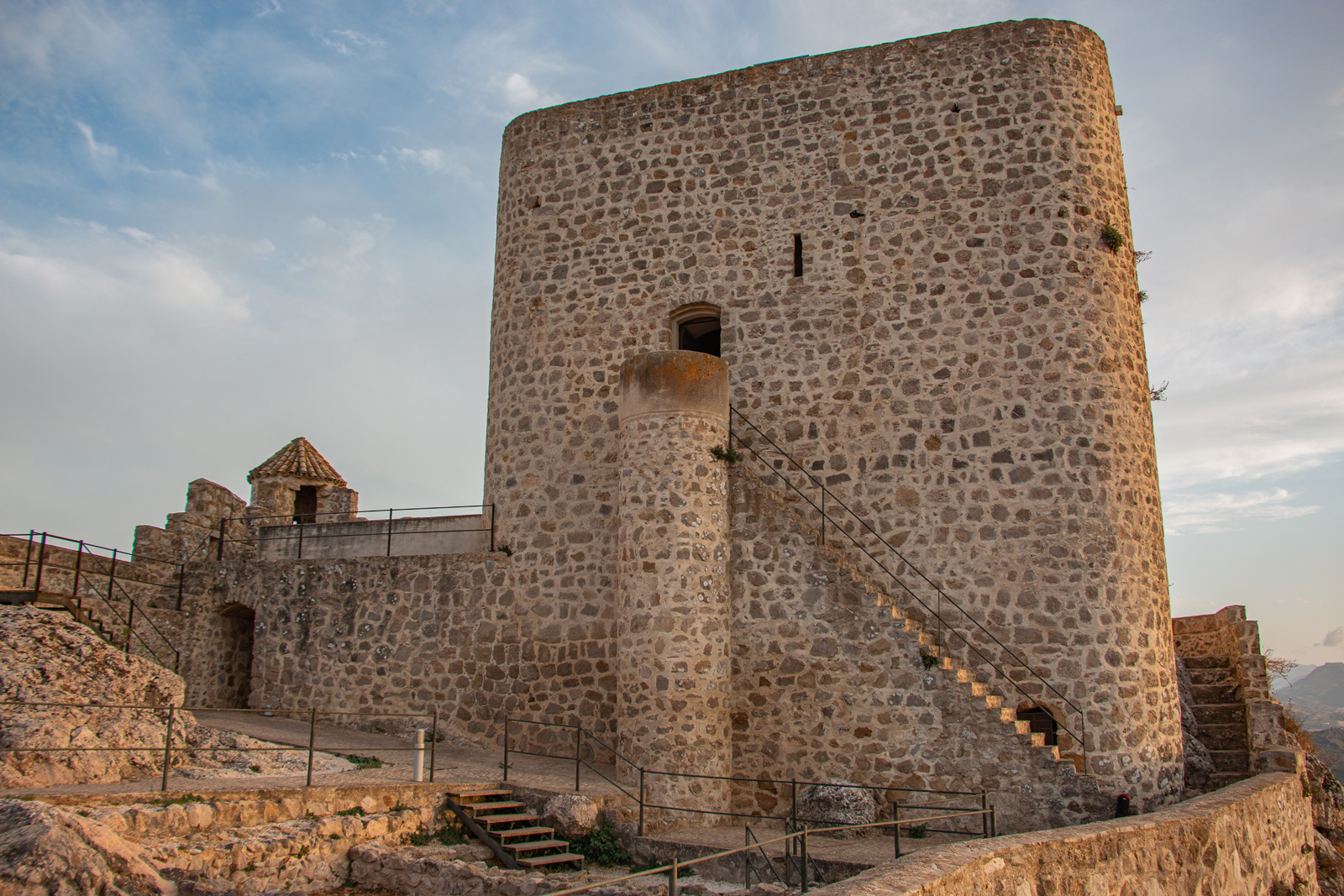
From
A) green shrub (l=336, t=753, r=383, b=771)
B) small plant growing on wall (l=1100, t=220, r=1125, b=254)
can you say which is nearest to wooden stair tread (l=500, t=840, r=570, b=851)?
green shrub (l=336, t=753, r=383, b=771)

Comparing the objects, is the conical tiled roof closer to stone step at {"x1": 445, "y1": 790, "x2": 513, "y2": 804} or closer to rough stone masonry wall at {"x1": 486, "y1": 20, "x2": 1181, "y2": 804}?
rough stone masonry wall at {"x1": 486, "y1": 20, "x2": 1181, "y2": 804}

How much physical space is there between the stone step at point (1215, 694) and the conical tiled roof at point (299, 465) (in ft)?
48.8

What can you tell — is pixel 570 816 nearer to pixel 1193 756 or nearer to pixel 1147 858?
pixel 1147 858

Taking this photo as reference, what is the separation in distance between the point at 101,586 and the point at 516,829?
326 inches

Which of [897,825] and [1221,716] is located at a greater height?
[1221,716]

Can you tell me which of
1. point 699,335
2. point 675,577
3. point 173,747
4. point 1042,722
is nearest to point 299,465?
point 699,335

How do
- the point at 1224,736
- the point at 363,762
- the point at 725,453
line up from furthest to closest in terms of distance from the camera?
the point at 1224,736
the point at 725,453
the point at 363,762

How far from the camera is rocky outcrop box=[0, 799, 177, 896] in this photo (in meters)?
6.92

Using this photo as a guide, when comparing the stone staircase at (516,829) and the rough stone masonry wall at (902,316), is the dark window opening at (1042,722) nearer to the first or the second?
the rough stone masonry wall at (902,316)

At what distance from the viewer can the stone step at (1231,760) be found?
13203 mm

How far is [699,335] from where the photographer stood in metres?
15.6

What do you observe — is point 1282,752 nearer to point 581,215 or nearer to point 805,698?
point 805,698

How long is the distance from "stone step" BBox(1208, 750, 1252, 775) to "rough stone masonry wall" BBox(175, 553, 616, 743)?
8283 millimetres

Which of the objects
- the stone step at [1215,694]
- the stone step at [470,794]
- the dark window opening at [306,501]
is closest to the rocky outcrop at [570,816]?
the stone step at [470,794]
